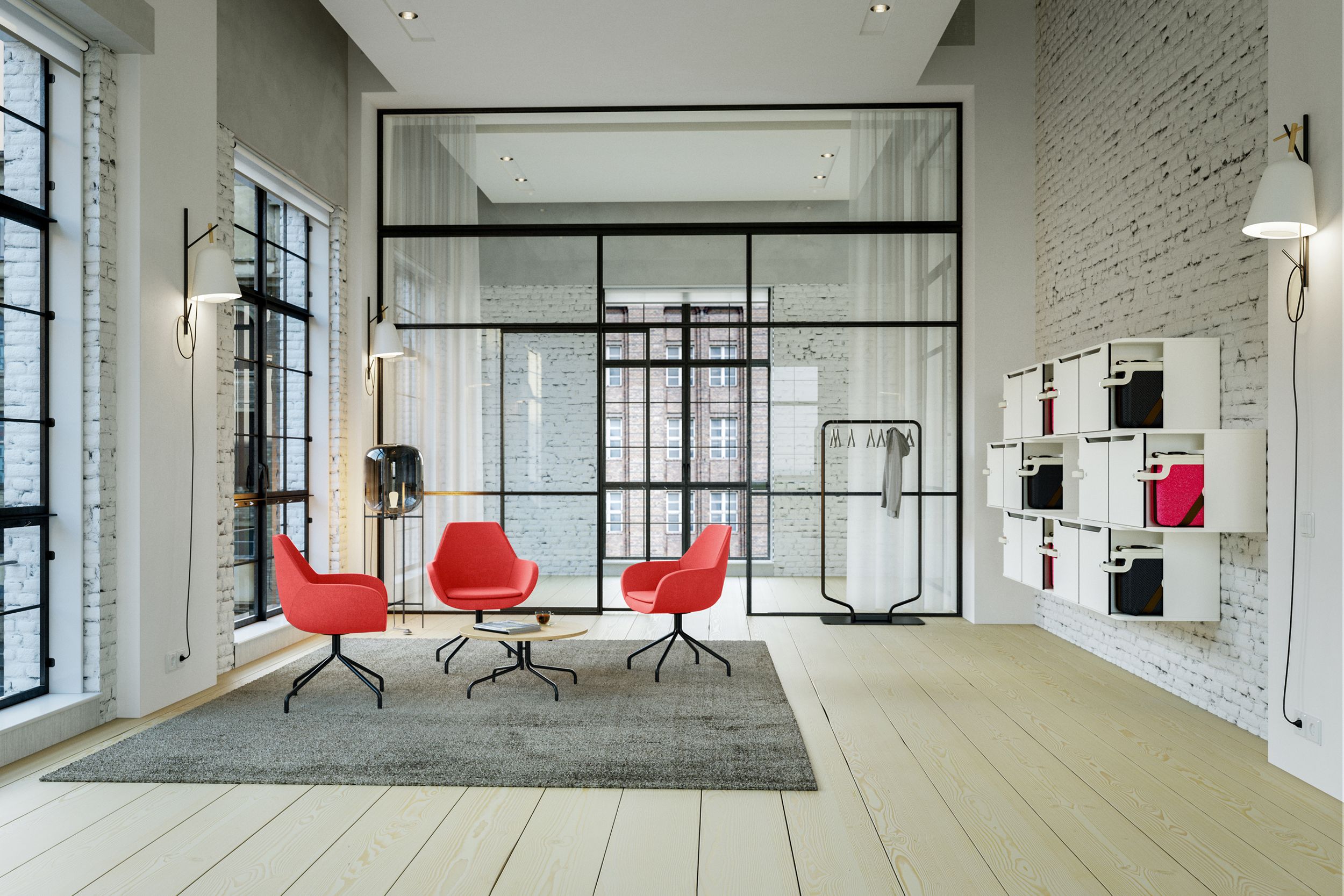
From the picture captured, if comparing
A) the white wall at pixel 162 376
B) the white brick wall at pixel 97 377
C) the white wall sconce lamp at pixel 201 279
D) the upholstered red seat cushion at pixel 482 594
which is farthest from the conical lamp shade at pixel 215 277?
the upholstered red seat cushion at pixel 482 594

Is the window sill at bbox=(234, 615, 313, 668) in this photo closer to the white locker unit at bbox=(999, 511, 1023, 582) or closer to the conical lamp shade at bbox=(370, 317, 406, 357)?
the conical lamp shade at bbox=(370, 317, 406, 357)

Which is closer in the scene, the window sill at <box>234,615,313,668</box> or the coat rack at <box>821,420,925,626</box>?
the window sill at <box>234,615,313,668</box>

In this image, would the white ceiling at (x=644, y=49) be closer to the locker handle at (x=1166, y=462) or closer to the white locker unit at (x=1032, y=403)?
the white locker unit at (x=1032, y=403)

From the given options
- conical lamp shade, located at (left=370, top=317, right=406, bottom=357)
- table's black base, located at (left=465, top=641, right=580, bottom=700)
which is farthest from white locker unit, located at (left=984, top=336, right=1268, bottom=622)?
conical lamp shade, located at (left=370, top=317, right=406, bottom=357)

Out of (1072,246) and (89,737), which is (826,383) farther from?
(89,737)

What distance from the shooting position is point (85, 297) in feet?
12.9

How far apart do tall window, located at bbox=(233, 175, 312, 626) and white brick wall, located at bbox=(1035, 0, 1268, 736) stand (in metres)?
5.18

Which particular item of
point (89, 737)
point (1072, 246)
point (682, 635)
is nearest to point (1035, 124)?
point (1072, 246)

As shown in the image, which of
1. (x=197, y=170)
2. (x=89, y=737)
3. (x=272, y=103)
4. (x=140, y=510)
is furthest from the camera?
(x=272, y=103)

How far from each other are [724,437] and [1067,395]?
3176 mm

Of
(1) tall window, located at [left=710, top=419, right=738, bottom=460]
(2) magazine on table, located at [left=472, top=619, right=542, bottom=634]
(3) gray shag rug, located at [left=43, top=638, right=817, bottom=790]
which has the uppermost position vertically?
(1) tall window, located at [left=710, top=419, right=738, bottom=460]

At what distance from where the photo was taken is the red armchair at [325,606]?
4.21 metres

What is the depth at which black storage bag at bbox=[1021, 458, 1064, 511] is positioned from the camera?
5.13 metres

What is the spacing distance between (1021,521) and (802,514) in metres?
1.79
